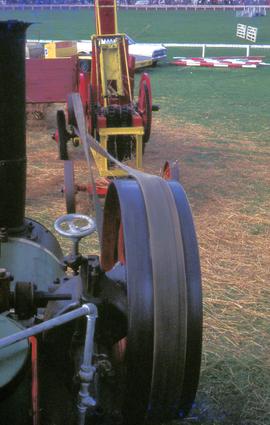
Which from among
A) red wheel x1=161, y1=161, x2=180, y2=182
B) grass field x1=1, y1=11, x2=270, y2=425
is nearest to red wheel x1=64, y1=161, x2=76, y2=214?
red wheel x1=161, y1=161, x2=180, y2=182

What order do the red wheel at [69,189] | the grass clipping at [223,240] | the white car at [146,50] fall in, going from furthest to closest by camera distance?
1. the white car at [146,50]
2. the red wheel at [69,189]
3. the grass clipping at [223,240]

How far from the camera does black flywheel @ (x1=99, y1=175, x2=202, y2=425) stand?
55.6 inches

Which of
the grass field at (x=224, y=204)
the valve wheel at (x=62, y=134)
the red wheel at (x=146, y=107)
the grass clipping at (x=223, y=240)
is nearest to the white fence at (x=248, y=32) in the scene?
the grass field at (x=224, y=204)

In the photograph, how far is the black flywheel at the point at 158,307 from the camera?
1.41 meters

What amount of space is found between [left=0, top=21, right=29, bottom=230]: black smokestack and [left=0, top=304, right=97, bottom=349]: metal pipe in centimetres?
107

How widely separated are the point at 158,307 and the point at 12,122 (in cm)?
116

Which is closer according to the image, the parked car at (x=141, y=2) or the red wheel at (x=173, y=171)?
the red wheel at (x=173, y=171)

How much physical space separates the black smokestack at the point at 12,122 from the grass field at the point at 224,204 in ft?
4.03

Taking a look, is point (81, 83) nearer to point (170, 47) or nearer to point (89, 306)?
point (89, 306)

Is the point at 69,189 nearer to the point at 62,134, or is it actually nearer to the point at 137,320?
the point at 62,134

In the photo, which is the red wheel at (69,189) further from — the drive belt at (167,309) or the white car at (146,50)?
the white car at (146,50)

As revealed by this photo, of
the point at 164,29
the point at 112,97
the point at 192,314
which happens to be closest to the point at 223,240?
the point at 112,97

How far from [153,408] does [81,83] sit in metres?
5.64

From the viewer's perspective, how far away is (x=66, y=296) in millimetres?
1719
